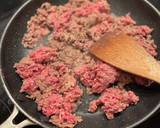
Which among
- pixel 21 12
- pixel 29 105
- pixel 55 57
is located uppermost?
pixel 21 12

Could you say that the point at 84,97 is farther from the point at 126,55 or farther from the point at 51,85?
the point at 126,55

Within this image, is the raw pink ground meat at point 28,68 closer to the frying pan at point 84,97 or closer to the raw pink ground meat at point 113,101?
the frying pan at point 84,97

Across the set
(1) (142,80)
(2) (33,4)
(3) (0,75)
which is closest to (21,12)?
(2) (33,4)

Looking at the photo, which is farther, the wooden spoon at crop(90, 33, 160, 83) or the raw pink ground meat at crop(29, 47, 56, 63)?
the raw pink ground meat at crop(29, 47, 56, 63)

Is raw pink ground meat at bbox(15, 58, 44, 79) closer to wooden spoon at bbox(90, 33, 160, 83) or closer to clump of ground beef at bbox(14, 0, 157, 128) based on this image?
clump of ground beef at bbox(14, 0, 157, 128)

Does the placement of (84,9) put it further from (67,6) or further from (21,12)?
(21,12)

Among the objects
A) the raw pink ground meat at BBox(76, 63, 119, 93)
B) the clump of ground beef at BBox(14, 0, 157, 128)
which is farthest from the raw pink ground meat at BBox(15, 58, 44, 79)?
the raw pink ground meat at BBox(76, 63, 119, 93)
